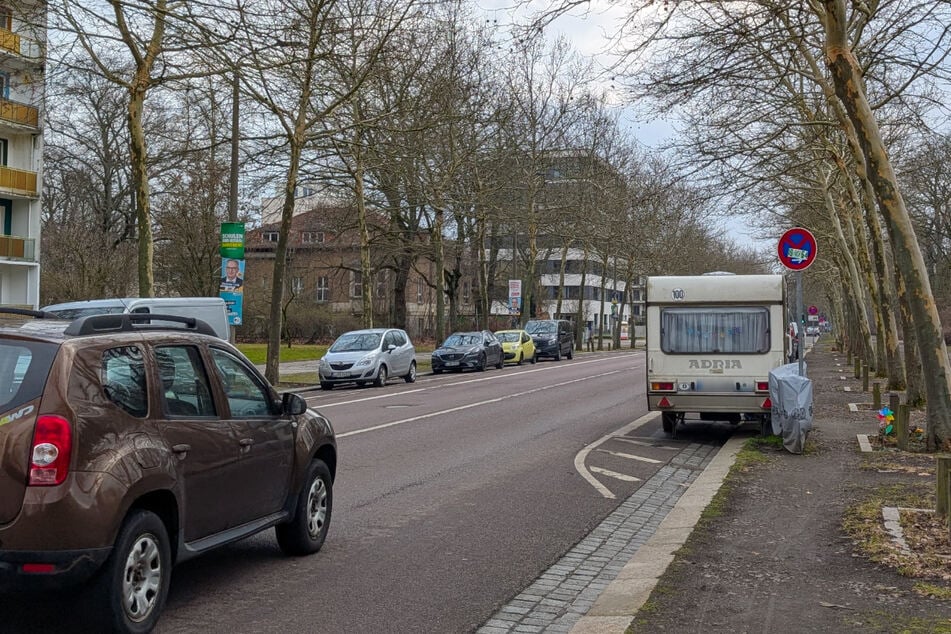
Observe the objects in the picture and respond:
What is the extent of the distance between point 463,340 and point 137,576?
33.1m

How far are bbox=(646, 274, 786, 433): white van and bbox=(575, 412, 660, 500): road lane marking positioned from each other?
996 millimetres

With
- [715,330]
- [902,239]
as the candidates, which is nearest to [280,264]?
[715,330]

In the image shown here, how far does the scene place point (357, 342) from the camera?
94.9 ft

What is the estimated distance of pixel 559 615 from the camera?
6.11 metres

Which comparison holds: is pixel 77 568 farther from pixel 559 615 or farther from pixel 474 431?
pixel 474 431

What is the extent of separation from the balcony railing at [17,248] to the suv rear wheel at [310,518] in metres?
42.2

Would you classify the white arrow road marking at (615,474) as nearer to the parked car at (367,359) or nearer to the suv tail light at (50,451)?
the suv tail light at (50,451)

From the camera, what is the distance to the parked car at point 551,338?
47.8 meters

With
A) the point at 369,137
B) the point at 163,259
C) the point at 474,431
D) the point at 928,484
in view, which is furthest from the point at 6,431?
the point at 163,259

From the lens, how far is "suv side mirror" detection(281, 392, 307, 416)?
274 inches

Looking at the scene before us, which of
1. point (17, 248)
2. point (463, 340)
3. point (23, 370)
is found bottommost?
point (463, 340)

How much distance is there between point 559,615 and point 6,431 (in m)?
3.19

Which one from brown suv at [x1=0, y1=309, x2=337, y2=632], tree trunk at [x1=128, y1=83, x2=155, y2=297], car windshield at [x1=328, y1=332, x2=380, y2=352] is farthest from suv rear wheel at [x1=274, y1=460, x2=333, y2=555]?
car windshield at [x1=328, y1=332, x2=380, y2=352]

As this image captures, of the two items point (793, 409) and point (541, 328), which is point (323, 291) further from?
point (793, 409)
